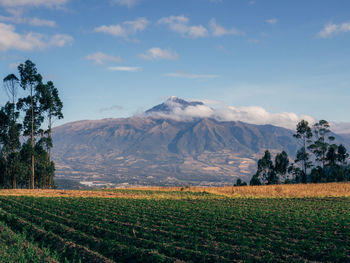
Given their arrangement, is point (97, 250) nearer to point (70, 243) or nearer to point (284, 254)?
point (70, 243)

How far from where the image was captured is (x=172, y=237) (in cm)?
2273

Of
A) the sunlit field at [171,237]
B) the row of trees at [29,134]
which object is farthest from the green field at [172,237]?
the row of trees at [29,134]

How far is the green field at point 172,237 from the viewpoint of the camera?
1844 cm

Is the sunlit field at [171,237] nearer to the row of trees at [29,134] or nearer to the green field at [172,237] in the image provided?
the green field at [172,237]

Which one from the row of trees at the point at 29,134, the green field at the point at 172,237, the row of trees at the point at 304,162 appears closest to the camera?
the green field at the point at 172,237

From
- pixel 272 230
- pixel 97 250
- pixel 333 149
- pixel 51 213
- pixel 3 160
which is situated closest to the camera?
pixel 97 250

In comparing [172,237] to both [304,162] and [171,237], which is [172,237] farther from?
[304,162]

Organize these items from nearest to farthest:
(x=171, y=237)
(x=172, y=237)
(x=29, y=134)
Answer: (x=171, y=237) → (x=172, y=237) → (x=29, y=134)

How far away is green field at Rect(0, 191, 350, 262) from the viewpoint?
60.5ft

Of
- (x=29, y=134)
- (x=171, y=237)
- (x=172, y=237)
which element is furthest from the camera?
(x=29, y=134)

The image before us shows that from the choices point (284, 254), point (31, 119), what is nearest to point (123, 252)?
point (284, 254)

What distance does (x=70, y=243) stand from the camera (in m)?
21.3

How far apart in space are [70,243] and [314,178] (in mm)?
96439

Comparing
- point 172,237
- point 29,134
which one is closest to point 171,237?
point 172,237
